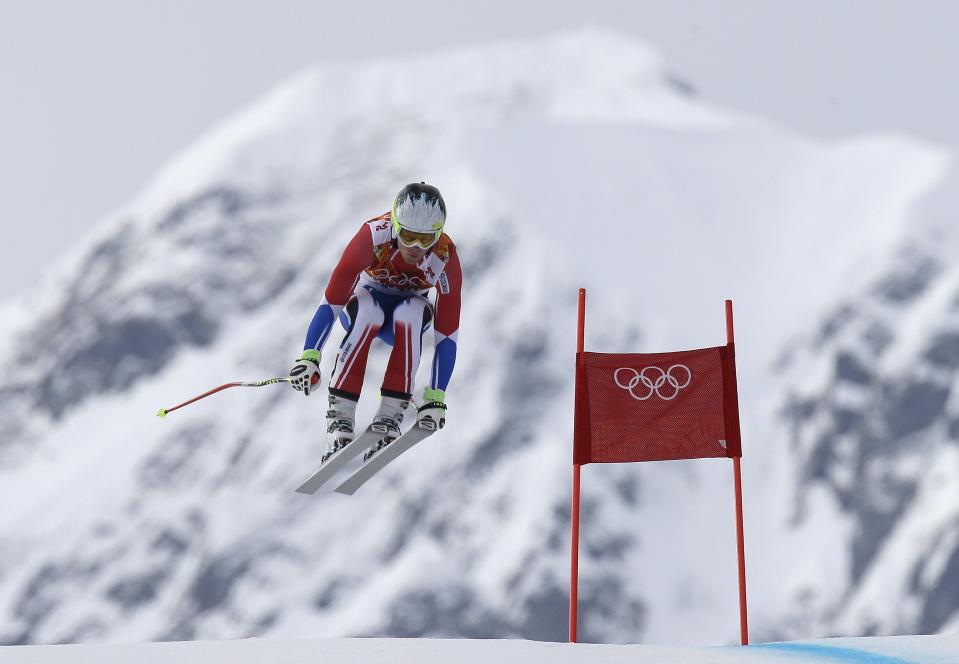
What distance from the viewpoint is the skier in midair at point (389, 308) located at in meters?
18.6

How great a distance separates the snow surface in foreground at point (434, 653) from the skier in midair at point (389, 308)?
12.0 feet

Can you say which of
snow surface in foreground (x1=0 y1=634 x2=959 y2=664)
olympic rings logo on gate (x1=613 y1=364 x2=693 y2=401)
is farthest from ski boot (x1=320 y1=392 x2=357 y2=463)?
olympic rings logo on gate (x1=613 y1=364 x2=693 y2=401)

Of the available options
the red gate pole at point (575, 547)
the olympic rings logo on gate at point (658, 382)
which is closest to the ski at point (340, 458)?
the red gate pole at point (575, 547)

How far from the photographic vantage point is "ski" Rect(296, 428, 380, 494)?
734 inches

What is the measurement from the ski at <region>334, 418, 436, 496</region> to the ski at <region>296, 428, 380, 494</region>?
0.20 metres

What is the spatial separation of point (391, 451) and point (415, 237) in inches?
107

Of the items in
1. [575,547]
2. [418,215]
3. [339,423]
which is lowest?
[575,547]

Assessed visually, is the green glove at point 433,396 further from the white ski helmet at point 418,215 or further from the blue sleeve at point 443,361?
the white ski helmet at point 418,215

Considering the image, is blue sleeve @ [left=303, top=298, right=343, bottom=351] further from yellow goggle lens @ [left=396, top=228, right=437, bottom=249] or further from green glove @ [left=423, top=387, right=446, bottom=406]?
green glove @ [left=423, top=387, right=446, bottom=406]

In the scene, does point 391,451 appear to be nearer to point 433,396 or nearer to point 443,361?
point 433,396

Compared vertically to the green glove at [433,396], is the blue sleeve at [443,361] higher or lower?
higher

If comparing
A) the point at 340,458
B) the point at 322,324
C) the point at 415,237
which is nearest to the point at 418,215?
the point at 415,237

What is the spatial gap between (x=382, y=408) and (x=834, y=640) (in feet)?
21.1

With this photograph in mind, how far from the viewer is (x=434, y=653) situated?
15.2 m
